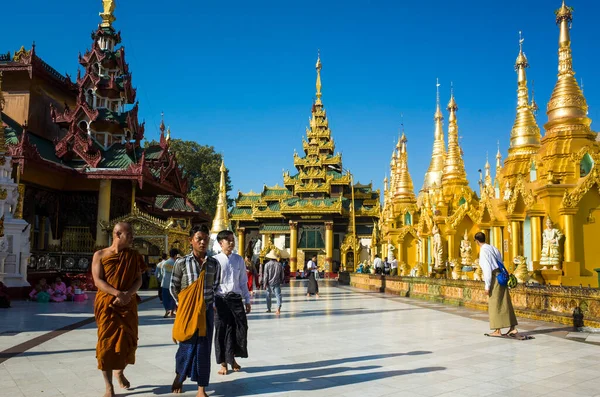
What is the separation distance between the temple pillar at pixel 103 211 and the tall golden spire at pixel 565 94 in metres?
15.5

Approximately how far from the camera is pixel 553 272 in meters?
11.9

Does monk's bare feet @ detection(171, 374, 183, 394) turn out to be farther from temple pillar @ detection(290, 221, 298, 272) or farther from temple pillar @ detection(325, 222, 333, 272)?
temple pillar @ detection(290, 221, 298, 272)

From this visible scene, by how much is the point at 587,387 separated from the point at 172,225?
17949mm

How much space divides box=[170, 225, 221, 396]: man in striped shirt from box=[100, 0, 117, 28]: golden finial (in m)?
22.9

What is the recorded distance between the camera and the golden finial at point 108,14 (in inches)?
988

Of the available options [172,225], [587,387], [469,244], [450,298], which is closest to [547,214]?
[450,298]

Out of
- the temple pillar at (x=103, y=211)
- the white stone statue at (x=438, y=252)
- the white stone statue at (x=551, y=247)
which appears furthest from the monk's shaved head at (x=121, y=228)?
the temple pillar at (x=103, y=211)

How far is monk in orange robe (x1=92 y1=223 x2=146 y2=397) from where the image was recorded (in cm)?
471

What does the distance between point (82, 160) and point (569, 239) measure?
1743 cm

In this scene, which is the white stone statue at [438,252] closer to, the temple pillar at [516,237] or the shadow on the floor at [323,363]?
the temple pillar at [516,237]

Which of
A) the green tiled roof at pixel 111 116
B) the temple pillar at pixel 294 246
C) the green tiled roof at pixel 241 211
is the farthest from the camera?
the green tiled roof at pixel 241 211

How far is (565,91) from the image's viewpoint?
13.9m

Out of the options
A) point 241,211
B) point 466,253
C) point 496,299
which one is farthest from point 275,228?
point 496,299

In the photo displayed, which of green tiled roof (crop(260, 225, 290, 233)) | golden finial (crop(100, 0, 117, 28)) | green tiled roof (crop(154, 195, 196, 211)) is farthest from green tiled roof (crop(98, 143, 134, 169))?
green tiled roof (crop(260, 225, 290, 233))
